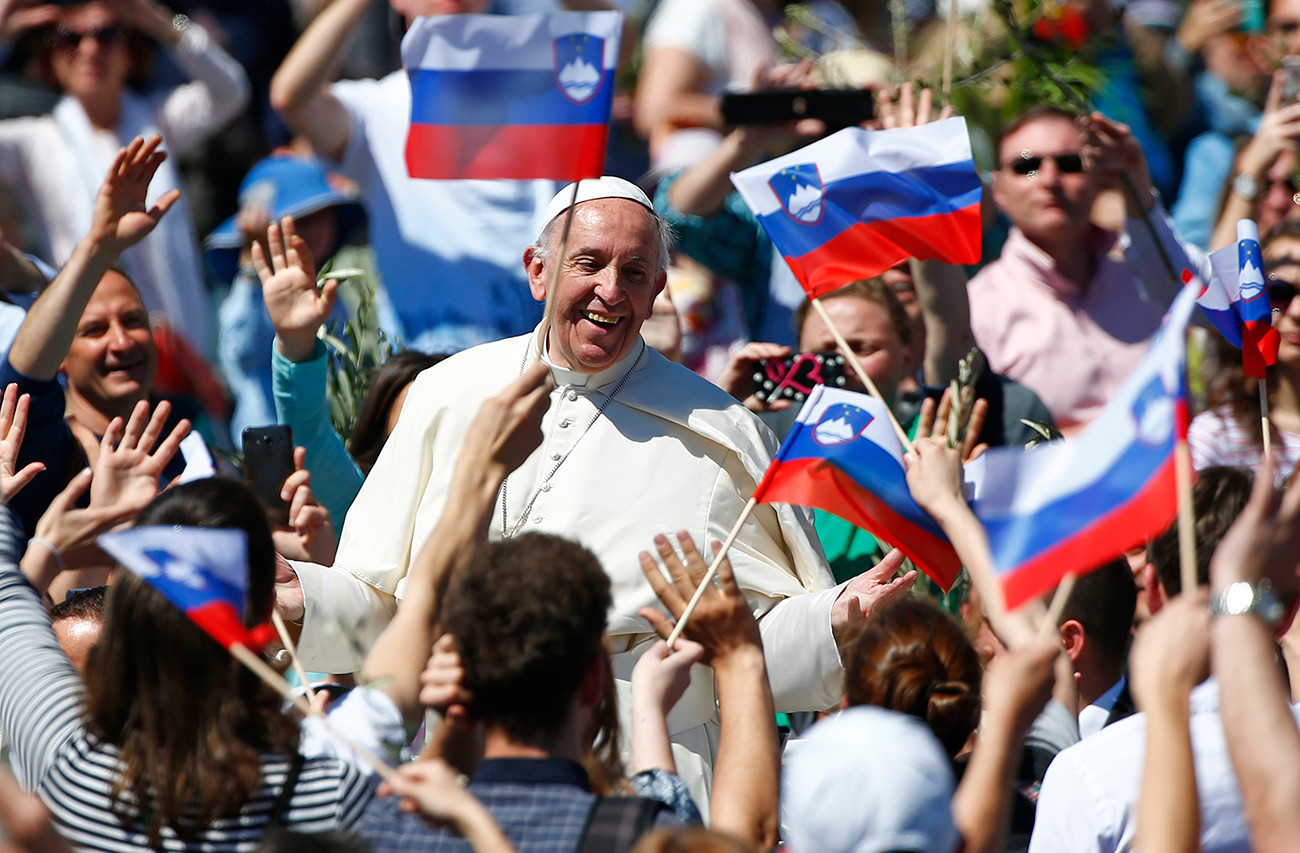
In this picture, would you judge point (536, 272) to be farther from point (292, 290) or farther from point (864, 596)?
point (864, 596)

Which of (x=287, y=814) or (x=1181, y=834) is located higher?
(x=1181, y=834)

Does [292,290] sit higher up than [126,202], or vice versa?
[126,202]

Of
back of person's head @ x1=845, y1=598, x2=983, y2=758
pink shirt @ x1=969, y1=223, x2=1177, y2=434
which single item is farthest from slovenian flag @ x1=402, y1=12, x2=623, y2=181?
pink shirt @ x1=969, y1=223, x2=1177, y2=434

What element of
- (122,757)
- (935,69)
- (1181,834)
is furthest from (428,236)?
(1181,834)

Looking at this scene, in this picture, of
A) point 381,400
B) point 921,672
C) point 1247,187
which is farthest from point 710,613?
point 1247,187

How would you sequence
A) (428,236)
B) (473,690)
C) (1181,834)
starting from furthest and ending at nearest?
1. (428,236)
2. (473,690)
3. (1181,834)

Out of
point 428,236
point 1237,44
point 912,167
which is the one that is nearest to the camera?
point 912,167

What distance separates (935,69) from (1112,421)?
14.8 ft

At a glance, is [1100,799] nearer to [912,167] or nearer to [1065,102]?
[912,167]

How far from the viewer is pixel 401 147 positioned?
7262 millimetres

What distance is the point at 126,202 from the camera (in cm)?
505

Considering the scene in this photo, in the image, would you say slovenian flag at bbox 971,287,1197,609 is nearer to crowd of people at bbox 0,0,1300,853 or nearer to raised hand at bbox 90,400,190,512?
crowd of people at bbox 0,0,1300,853

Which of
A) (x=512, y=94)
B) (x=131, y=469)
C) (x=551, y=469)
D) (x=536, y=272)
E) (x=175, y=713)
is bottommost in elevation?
(x=551, y=469)

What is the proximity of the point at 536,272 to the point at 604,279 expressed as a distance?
0.32 m
